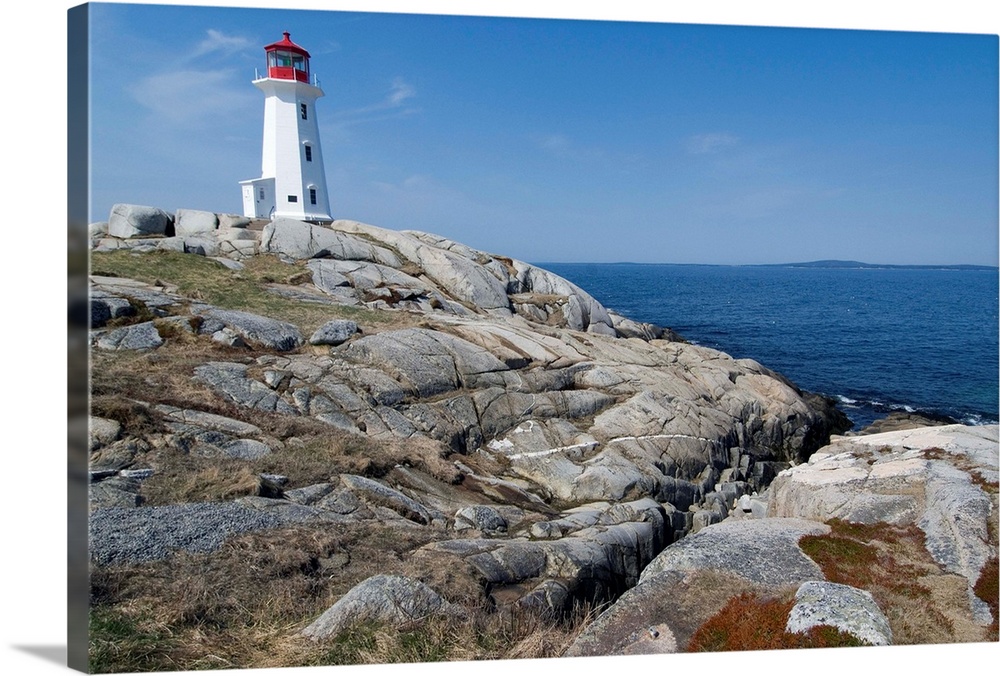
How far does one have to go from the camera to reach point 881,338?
109 ft

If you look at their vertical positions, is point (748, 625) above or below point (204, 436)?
below

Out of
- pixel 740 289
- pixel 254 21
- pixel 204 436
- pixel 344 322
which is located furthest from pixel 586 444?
pixel 740 289

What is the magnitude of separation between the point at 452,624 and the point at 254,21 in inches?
404

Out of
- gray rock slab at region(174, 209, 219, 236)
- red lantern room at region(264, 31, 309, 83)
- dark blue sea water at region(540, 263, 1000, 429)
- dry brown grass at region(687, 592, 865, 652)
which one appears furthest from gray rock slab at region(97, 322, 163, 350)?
dark blue sea water at region(540, 263, 1000, 429)

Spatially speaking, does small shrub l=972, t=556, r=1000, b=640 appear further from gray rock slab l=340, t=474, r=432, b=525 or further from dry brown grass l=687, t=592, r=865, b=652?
gray rock slab l=340, t=474, r=432, b=525

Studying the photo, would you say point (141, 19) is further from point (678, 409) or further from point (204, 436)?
point (678, 409)

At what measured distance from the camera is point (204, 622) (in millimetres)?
8695

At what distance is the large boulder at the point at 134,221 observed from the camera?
91.7 ft

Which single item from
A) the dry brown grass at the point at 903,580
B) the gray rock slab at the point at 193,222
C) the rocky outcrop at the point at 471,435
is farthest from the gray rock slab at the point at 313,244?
the dry brown grass at the point at 903,580

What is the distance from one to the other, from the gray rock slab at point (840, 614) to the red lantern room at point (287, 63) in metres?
23.1

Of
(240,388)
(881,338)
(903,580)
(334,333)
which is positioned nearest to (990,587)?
(903,580)

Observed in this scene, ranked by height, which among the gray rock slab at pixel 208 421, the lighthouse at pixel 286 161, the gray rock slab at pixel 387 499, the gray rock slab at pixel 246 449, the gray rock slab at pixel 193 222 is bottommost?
the gray rock slab at pixel 387 499

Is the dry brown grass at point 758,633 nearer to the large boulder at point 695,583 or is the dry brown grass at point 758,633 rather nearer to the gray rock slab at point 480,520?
the large boulder at point 695,583

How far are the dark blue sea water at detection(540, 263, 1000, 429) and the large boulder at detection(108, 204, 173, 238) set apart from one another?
77.3 ft
